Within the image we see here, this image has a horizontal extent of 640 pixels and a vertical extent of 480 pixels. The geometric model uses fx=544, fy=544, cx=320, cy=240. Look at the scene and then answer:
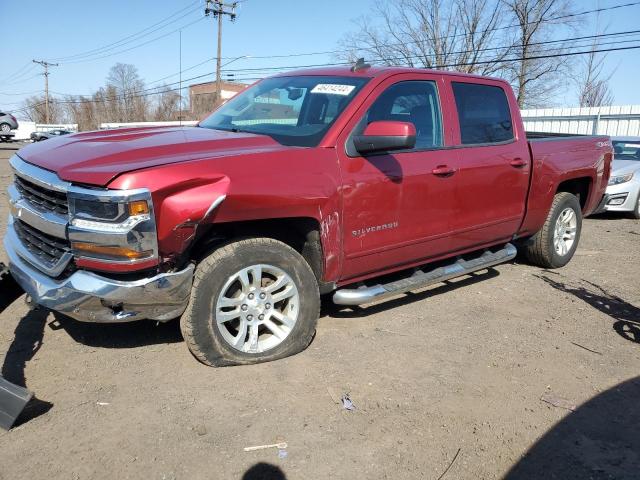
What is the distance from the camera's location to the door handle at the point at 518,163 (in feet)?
16.2

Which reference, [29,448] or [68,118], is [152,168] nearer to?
[29,448]

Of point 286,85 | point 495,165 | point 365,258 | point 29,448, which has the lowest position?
point 29,448

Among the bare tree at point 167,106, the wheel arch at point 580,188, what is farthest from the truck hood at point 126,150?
the bare tree at point 167,106

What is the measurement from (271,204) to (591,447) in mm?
2183

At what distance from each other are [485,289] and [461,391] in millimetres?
2243

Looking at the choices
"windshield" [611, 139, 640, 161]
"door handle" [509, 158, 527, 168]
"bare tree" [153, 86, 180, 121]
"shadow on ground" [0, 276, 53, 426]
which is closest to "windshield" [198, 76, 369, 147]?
"door handle" [509, 158, 527, 168]

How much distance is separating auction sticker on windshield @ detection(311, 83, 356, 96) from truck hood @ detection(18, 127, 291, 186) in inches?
26.0

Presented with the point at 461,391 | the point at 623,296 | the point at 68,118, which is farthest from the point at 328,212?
the point at 68,118

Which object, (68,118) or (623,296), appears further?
(68,118)

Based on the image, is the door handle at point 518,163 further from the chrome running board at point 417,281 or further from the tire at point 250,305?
the tire at point 250,305

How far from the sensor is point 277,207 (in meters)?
3.33

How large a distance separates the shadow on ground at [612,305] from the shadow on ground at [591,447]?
1.28 m

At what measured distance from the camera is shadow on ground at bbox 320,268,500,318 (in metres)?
4.55

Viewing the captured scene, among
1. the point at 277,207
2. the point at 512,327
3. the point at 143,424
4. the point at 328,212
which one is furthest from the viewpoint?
the point at 512,327
